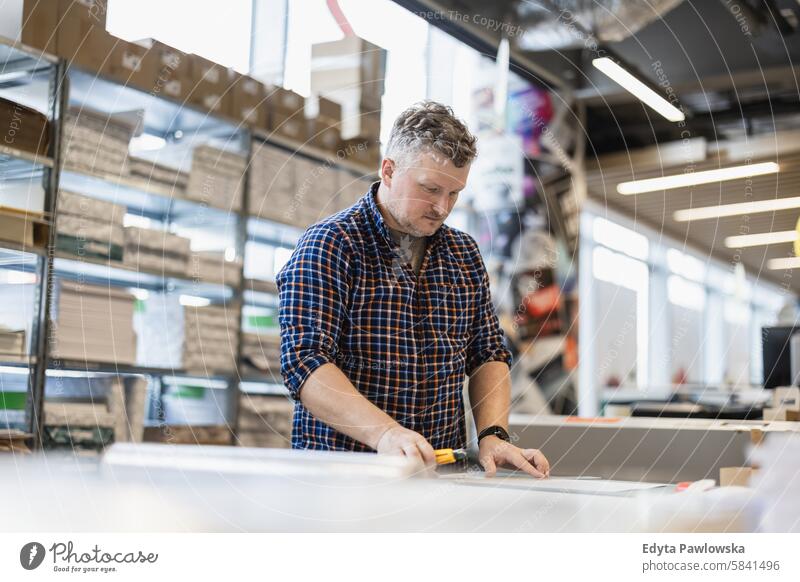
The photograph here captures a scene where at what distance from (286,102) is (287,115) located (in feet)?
0.19

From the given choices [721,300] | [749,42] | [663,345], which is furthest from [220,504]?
[663,345]

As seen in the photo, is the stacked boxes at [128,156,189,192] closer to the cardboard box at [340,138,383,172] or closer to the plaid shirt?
the cardboard box at [340,138,383,172]

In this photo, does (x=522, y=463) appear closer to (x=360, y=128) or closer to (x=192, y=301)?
(x=192, y=301)

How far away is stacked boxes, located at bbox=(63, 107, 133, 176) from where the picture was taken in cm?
279

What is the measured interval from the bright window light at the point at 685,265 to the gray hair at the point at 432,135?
19.2 feet

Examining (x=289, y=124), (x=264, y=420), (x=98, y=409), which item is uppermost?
(x=289, y=124)

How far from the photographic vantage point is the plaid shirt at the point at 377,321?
150 centimetres

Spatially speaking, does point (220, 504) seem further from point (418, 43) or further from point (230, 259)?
point (230, 259)

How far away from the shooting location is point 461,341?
170 cm

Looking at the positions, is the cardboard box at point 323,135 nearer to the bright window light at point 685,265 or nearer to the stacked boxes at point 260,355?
the stacked boxes at point 260,355

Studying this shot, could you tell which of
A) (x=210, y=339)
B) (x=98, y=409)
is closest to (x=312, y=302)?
(x=98, y=409)

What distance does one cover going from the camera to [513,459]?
1.51 metres

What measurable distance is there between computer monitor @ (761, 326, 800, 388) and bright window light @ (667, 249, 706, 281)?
426cm

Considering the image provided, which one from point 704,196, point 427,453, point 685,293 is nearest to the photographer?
point 427,453
